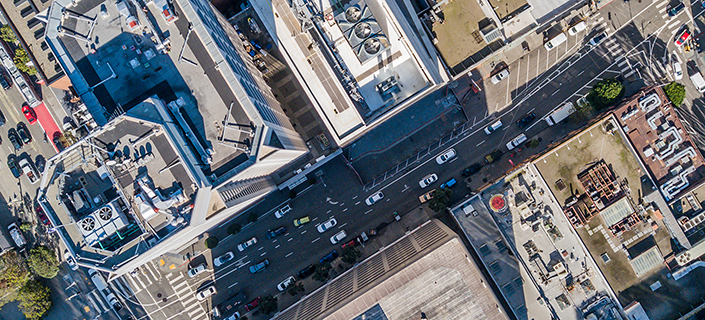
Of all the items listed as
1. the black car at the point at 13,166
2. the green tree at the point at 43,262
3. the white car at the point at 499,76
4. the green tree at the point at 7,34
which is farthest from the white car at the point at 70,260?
the white car at the point at 499,76

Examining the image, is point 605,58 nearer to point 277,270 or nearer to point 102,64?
point 277,270

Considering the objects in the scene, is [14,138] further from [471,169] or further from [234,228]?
[471,169]

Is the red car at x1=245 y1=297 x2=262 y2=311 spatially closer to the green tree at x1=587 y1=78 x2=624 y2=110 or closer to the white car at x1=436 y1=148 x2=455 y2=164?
the white car at x1=436 y1=148 x2=455 y2=164

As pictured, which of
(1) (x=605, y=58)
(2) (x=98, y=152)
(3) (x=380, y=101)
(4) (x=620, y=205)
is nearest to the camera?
(2) (x=98, y=152)

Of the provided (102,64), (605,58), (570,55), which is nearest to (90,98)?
(102,64)

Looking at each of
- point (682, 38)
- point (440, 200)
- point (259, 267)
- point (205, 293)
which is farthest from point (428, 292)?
point (682, 38)

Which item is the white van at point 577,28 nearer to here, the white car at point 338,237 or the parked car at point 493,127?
the parked car at point 493,127
